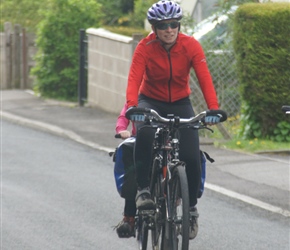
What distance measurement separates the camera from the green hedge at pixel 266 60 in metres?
14.8

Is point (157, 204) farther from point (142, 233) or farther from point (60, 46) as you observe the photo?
point (60, 46)

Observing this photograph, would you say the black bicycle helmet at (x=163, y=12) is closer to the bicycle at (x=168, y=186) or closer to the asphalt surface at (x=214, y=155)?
the bicycle at (x=168, y=186)

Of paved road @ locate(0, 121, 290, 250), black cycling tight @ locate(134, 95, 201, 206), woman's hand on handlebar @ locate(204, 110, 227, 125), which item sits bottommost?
paved road @ locate(0, 121, 290, 250)

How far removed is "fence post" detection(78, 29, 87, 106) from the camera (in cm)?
2256

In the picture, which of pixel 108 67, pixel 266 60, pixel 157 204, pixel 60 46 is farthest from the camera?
pixel 60 46

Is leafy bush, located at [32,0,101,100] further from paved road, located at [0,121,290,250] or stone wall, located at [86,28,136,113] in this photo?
paved road, located at [0,121,290,250]

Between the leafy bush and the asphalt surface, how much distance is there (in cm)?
42

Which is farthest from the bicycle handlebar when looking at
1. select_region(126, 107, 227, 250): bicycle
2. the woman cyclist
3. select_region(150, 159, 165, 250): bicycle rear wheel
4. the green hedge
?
the green hedge

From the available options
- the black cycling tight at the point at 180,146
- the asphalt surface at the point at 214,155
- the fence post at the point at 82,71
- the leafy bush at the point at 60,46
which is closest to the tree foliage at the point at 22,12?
the leafy bush at the point at 60,46

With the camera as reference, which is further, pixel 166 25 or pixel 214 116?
pixel 166 25

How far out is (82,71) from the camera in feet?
75.0

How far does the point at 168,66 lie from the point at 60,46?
16190 millimetres

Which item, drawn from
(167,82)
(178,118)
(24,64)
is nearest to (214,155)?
(167,82)

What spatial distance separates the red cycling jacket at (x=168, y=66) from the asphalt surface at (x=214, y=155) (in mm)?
3075
